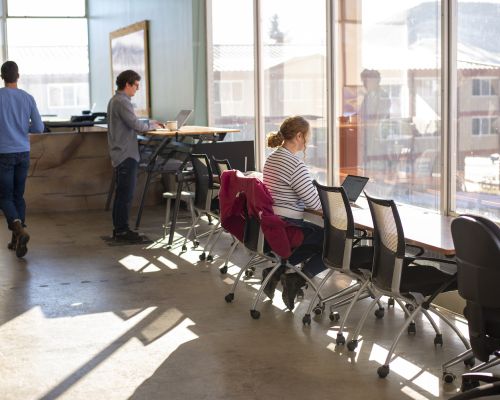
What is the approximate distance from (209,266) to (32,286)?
1.46m

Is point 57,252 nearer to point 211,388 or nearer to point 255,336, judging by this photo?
point 255,336

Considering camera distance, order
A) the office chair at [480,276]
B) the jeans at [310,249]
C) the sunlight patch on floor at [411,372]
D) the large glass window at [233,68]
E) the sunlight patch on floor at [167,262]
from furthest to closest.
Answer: the large glass window at [233,68], the sunlight patch on floor at [167,262], the jeans at [310,249], the sunlight patch on floor at [411,372], the office chair at [480,276]

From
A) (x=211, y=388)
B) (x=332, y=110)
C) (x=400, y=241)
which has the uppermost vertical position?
(x=332, y=110)

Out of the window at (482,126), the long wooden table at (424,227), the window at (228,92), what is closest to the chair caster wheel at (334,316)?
the long wooden table at (424,227)

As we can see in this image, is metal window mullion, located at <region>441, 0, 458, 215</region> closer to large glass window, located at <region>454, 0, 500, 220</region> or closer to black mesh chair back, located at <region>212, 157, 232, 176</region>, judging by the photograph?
large glass window, located at <region>454, 0, 500, 220</region>

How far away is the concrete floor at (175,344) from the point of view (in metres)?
4.28

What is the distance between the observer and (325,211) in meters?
5.21

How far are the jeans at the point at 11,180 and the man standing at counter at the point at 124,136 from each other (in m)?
0.84

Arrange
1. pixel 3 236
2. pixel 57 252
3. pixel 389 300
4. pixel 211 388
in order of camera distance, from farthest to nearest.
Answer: pixel 3 236, pixel 57 252, pixel 389 300, pixel 211 388

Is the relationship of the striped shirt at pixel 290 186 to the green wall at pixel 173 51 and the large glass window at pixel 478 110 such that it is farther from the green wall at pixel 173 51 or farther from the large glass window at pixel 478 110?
the green wall at pixel 173 51

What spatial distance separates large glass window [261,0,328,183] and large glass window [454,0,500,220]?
7.08ft

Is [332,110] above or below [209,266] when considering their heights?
above

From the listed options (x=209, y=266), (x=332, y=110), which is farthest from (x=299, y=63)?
(x=209, y=266)

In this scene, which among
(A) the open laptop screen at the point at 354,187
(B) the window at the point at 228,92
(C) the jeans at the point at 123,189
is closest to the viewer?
(A) the open laptop screen at the point at 354,187
